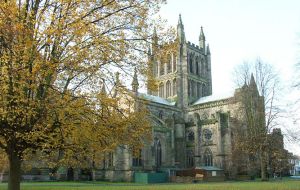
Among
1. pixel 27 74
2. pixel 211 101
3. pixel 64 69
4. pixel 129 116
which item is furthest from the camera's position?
Result: pixel 211 101

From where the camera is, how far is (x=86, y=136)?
12.0 meters

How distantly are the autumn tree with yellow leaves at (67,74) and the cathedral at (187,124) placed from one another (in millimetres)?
31929

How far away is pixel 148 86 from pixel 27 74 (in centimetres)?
463

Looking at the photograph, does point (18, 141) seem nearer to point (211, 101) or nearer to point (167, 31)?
point (167, 31)

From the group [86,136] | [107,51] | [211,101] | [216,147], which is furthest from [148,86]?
[211,101]

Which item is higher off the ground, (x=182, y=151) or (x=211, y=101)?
(x=211, y=101)

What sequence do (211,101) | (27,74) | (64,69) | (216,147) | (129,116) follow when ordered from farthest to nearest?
(211,101) → (216,147) → (129,116) → (64,69) → (27,74)

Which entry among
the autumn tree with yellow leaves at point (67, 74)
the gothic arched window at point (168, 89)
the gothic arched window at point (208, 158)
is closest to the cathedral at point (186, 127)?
the gothic arched window at point (208, 158)

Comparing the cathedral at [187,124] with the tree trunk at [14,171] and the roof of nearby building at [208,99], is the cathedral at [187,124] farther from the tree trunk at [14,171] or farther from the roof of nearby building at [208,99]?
the tree trunk at [14,171]

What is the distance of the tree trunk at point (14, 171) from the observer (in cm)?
1261

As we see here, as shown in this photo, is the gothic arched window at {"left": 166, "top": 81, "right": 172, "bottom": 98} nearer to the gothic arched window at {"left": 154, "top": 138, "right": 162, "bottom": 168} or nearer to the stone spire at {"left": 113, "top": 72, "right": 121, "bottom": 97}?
the gothic arched window at {"left": 154, "top": 138, "right": 162, "bottom": 168}

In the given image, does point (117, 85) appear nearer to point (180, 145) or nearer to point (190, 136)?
point (180, 145)

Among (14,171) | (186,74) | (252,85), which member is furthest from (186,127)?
(14,171)

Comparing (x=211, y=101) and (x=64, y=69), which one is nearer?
(x=64, y=69)
